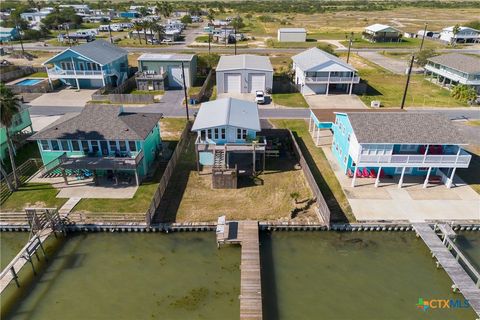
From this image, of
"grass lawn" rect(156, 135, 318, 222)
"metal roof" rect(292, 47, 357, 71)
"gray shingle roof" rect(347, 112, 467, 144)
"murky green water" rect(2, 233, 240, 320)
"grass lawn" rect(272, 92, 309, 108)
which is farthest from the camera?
"metal roof" rect(292, 47, 357, 71)

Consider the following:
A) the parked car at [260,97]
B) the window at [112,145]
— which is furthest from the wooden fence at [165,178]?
the parked car at [260,97]

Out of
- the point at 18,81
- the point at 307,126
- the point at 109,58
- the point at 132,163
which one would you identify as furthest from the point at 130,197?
the point at 18,81

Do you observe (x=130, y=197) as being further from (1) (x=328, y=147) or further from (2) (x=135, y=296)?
(1) (x=328, y=147)

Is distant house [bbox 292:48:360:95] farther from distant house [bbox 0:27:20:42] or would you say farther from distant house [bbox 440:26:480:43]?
distant house [bbox 0:27:20:42]

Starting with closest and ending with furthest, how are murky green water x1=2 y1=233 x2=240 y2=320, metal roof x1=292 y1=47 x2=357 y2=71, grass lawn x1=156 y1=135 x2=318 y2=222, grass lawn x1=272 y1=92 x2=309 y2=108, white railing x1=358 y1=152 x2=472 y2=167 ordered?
1. murky green water x1=2 y1=233 x2=240 y2=320
2. grass lawn x1=156 y1=135 x2=318 y2=222
3. white railing x1=358 y1=152 x2=472 y2=167
4. grass lawn x1=272 y1=92 x2=309 y2=108
5. metal roof x1=292 y1=47 x2=357 y2=71

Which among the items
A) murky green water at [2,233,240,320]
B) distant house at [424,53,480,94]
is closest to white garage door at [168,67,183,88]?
murky green water at [2,233,240,320]

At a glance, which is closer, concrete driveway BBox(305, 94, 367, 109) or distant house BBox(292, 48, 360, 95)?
concrete driveway BBox(305, 94, 367, 109)
